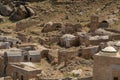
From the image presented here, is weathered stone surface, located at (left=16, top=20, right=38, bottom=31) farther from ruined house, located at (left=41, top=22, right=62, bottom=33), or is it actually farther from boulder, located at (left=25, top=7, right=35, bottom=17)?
ruined house, located at (left=41, top=22, right=62, bottom=33)

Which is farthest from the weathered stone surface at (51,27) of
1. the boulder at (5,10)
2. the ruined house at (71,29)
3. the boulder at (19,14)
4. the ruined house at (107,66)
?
the ruined house at (107,66)

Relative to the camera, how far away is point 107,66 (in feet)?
72.3

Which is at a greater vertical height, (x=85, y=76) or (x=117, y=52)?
(x=117, y=52)

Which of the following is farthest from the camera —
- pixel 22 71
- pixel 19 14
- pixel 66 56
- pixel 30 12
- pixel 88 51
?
pixel 19 14

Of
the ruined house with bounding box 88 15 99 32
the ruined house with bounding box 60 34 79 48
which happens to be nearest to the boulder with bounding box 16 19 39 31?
the ruined house with bounding box 88 15 99 32

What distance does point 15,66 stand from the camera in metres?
29.5

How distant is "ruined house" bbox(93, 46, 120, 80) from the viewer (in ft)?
72.1


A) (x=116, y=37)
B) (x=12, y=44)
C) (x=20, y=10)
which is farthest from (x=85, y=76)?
(x=20, y=10)

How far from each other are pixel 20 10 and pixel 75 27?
13.6 metres

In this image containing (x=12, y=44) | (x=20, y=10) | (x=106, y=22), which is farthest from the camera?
(x=20, y=10)

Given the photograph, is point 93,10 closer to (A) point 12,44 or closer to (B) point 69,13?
(B) point 69,13

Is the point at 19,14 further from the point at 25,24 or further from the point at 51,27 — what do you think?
the point at 51,27

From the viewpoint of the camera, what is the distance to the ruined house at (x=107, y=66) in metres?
22.0

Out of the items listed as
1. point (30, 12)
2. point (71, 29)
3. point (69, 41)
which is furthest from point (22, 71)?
point (30, 12)
